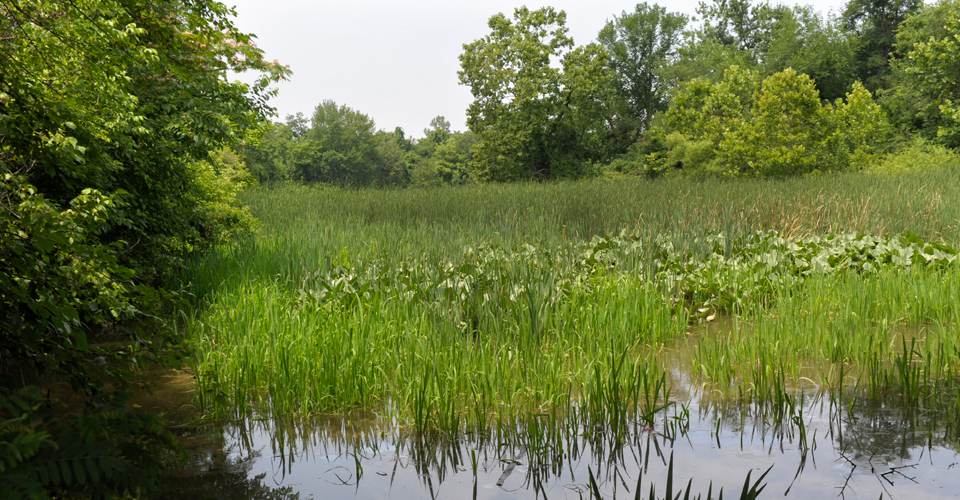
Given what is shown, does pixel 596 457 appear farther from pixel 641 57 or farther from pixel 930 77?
pixel 641 57

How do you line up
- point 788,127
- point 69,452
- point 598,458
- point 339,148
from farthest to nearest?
point 339,148
point 788,127
point 598,458
point 69,452

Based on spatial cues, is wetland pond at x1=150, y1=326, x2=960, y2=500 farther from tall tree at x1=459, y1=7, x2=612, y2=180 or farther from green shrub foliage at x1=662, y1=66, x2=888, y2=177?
tall tree at x1=459, y1=7, x2=612, y2=180

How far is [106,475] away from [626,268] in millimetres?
5429

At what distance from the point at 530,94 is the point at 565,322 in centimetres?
2778

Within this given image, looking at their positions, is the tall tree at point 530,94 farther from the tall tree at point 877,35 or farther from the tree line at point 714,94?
the tall tree at point 877,35

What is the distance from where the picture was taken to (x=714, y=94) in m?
Result: 22.8

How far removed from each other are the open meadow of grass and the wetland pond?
136 millimetres

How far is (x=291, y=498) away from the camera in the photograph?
2.69 meters

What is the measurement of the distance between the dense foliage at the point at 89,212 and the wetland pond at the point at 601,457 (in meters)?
0.73

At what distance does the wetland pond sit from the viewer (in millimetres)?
2670

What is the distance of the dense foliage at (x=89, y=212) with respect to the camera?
5.05ft

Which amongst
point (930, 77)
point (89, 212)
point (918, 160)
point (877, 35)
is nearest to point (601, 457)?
point (89, 212)

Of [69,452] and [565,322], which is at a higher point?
[69,452]

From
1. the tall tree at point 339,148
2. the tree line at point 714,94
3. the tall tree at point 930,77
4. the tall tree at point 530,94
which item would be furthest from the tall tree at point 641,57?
the tall tree at point 339,148
